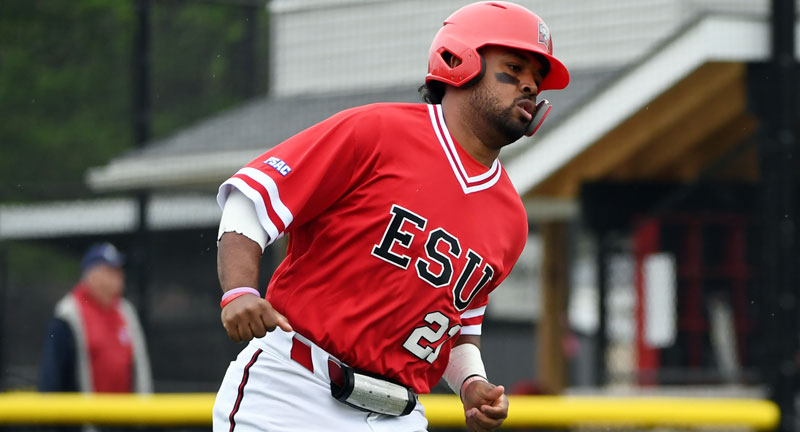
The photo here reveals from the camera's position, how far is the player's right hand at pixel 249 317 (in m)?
2.55

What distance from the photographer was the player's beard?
→ 9.77 feet

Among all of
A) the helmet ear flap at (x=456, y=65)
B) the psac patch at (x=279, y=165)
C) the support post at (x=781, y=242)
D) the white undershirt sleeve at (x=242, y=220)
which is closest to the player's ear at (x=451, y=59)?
the helmet ear flap at (x=456, y=65)

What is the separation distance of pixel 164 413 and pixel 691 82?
11.3 ft

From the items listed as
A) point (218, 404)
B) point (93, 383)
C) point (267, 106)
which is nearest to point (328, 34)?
point (267, 106)

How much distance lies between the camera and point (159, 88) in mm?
9250

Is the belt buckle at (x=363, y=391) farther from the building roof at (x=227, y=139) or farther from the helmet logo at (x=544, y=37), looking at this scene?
the building roof at (x=227, y=139)

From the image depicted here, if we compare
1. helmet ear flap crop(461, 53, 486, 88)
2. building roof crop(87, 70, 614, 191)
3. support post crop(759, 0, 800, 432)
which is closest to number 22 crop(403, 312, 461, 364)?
helmet ear flap crop(461, 53, 486, 88)

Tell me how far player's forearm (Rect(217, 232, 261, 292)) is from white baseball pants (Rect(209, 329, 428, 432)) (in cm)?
31

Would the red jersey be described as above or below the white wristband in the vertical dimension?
above

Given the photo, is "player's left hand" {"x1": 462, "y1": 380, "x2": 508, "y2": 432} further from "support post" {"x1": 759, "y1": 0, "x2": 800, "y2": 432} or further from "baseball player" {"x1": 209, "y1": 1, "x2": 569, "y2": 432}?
"support post" {"x1": 759, "y1": 0, "x2": 800, "y2": 432}

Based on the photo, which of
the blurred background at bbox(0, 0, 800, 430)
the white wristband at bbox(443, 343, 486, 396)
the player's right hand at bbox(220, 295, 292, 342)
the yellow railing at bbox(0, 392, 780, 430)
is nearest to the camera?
the player's right hand at bbox(220, 295, 292, 342)

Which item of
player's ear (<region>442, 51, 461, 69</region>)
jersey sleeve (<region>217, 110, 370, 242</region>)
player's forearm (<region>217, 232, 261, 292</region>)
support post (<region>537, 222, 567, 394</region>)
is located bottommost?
support post (<region>537, 222, 567, 394</region>)

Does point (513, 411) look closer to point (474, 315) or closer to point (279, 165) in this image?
point (474, 315)

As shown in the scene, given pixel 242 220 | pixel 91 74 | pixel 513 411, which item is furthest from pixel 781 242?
pixel 91 74
